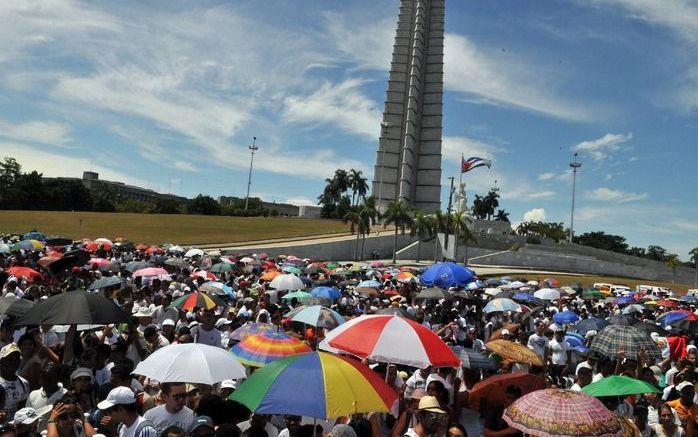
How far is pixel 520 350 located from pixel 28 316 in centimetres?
678

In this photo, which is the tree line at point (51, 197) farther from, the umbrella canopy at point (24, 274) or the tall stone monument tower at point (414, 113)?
the umbrella canopy at point (24, 274)

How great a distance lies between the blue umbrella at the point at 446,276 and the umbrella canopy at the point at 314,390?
10.8 meters

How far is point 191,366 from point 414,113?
111 metres

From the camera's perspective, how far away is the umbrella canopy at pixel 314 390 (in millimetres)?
4418

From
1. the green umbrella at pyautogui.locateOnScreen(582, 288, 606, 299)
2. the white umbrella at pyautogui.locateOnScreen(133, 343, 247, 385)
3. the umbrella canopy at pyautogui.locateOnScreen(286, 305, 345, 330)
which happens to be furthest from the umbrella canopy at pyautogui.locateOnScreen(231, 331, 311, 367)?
the green umbrella at pyautogui.locateOnScreen(582, 288, 606, 299)

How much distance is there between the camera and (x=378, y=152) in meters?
116

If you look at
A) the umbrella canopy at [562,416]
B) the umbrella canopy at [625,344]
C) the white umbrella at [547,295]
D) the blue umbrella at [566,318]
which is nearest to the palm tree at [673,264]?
the white umbrella at [547,295]

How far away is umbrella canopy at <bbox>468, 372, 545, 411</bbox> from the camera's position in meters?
6.39

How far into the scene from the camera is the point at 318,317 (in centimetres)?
966

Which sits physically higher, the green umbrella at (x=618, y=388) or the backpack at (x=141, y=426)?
the green umbrella at (x=618, y=388)

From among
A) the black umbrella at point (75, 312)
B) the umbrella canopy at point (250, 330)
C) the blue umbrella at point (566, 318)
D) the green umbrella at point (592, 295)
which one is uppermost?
the black umbrella at point (75, 312)

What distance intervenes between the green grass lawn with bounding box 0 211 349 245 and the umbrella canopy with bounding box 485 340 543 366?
175 ft

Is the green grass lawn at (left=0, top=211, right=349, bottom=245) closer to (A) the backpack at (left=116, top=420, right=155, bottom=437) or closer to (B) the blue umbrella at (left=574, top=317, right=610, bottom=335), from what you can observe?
(B) the blue umbrella at (left=574, top=317, right=610, bottom=335)

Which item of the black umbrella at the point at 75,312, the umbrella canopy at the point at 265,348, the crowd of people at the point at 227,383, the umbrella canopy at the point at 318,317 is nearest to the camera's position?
the crowd of people at the point at 227,383
